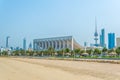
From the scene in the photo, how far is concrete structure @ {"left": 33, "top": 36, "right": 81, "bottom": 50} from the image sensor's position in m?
142

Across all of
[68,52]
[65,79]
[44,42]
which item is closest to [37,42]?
[44,42]

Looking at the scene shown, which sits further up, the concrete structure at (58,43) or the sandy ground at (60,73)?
the concrete structure at (58,43)

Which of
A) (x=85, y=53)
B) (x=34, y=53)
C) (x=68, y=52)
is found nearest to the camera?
(x=85, y=53)

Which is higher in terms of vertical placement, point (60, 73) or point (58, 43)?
point (58, 43)

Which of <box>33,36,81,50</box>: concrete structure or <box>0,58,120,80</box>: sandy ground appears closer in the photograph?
<box>0,58,120,80</box>: sandy ground

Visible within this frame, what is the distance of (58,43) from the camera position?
5807 inches

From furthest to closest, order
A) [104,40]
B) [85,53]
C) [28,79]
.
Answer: [104,40] → [85,53] → [28,79]

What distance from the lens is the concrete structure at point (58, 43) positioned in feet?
465

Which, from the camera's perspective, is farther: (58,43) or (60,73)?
(58,43)

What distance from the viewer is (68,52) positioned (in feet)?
361

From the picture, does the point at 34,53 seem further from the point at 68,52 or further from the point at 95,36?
the point at 95,36

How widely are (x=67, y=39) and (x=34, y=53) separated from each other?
21074mm

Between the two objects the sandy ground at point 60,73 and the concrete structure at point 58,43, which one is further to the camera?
the concrete structure at point 58,43

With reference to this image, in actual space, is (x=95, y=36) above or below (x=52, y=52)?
above
